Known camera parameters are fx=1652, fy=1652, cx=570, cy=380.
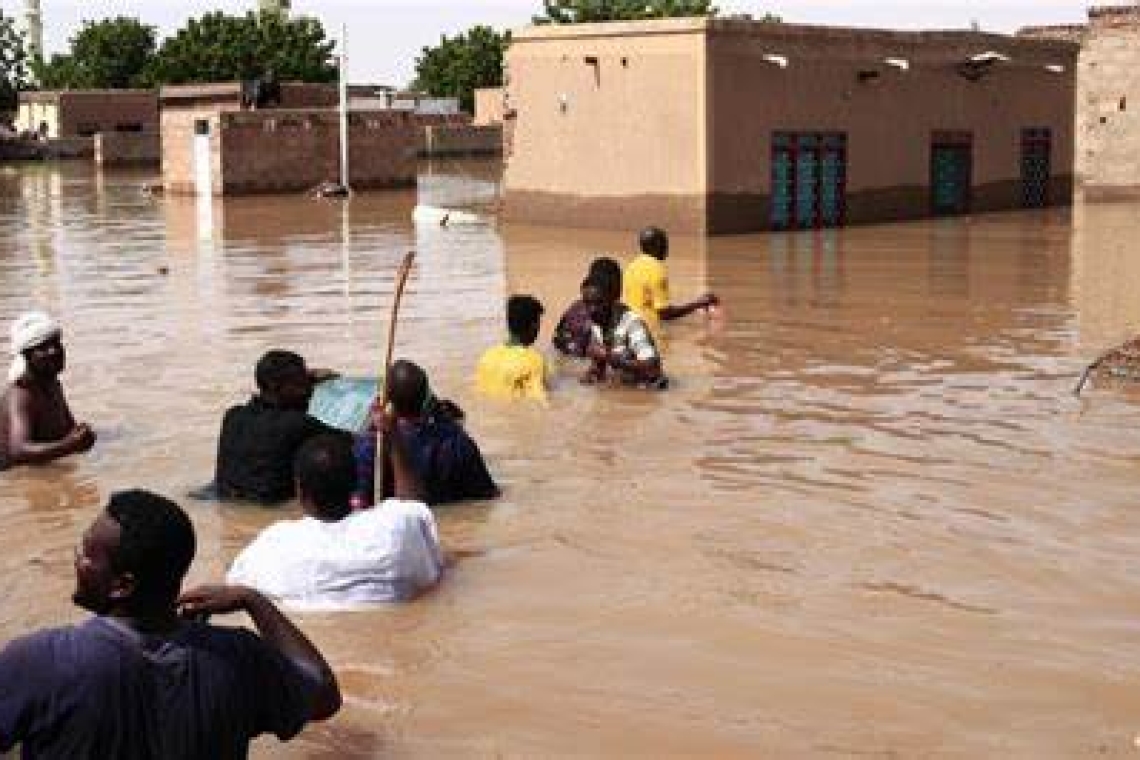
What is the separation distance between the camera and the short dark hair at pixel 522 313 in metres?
10.2

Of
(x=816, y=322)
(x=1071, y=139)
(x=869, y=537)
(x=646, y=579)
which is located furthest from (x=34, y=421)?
(x=1071, y=139)

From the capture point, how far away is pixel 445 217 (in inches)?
1145

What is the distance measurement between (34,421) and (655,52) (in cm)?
1821

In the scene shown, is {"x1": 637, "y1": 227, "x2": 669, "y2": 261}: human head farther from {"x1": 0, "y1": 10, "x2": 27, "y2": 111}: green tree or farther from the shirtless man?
{"x1": 0, "y1": 10, "x2": 27, "y2": 111}: green tree

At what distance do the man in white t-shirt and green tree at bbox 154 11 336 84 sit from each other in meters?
62.6

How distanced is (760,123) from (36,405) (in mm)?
18661

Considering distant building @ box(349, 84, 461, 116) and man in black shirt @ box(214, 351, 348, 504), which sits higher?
distant building @ box(349, 84, 461, 116)

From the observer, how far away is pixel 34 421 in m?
9.18

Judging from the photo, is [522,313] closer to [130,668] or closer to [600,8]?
[130,668]

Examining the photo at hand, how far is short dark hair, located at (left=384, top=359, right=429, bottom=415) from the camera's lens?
24.7 feet

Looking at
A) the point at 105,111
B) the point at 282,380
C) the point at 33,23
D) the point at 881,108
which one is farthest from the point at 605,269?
the point at 33,23

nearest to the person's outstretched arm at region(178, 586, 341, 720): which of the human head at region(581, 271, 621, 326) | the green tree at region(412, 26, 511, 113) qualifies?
the human head at region(581, 271, 621, 326)

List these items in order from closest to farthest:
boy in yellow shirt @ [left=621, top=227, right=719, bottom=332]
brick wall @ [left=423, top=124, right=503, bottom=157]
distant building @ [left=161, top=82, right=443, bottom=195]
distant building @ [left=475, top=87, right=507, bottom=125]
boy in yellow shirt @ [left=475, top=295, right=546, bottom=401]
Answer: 1. boy in yellow shirt @ [left=475, top=295, right=546, bottom=401]
2. boy in yellow shirt @ [left=621, top=227, right=719, bottom=332]
3. distant building @ [left=161, top=82, right=443, bottom=195]
4. brick wall @ [left=423, top=124, right=503, bottom=157]
5. distant building @ [left=475, top=87, right=507, bottom=125]

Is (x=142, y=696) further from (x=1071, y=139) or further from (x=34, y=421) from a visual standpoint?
(x=1071, y=139)
